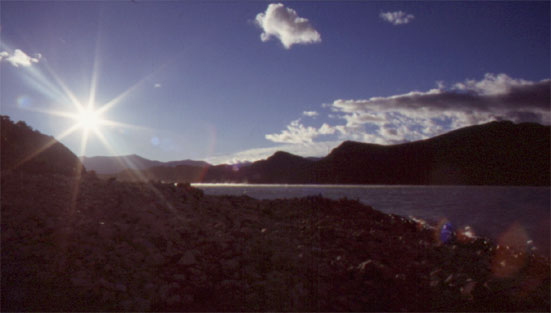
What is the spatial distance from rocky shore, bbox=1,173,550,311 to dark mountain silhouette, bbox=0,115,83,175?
308 centimetres

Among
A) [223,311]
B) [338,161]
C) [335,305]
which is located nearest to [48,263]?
[223,311]

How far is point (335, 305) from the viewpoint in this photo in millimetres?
4934

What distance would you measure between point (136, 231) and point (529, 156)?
153 meters

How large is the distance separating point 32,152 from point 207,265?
838 centimetres

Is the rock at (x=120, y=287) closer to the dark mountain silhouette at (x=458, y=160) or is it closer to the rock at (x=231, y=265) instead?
the rock at (x=231, y=265)

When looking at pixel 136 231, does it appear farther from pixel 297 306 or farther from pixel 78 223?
pixel 297 306

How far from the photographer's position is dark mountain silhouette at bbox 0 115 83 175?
34.6ft

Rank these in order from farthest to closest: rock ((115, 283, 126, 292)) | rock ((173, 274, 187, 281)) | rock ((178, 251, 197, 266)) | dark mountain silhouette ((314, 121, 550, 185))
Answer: dark mountain silhouette ((314, 121, 550, 185)), rock ((178, 251, 197, 266)), rock ((173, 274, 187, 281)), rock ((115, 283, 126, 292))

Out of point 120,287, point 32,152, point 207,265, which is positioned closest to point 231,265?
point 207,265

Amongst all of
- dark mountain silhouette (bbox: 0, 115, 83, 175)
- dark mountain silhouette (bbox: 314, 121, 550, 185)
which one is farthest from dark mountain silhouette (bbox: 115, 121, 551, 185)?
dark mountain silhouette (bbox: 0, 115, 83, 175)

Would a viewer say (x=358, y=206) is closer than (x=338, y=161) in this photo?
Yes

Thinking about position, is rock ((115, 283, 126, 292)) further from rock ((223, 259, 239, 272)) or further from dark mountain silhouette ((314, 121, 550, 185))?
dark mountain silhouette ((314, 121, 550, 185))

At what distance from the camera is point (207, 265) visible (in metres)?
5.70

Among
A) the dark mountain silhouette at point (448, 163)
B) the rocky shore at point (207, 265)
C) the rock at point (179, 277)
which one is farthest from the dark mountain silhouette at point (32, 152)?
the dark mountain silhouette at point (448, 163)
